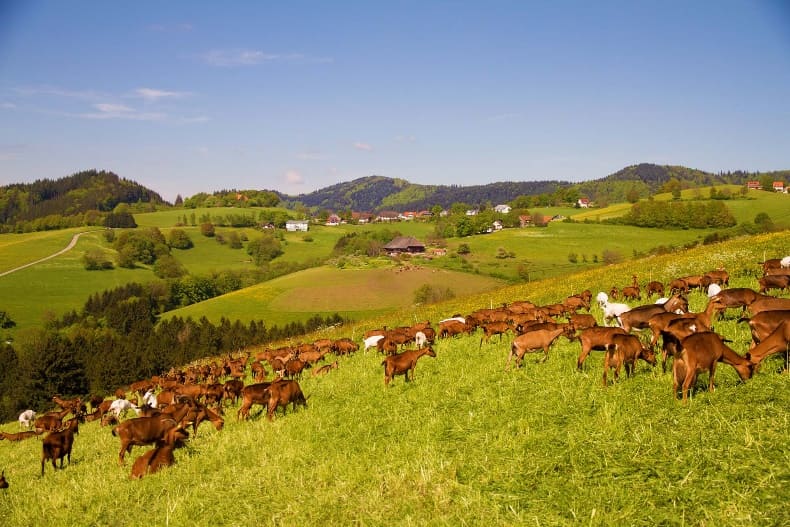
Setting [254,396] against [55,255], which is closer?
[254,396]

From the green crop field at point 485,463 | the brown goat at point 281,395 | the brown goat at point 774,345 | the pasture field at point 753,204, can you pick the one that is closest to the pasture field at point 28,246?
the brown goat at point 281,395

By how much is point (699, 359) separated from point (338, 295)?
104 metres

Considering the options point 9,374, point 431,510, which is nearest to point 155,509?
point 431,510

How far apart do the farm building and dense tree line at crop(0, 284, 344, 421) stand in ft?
Answer: 220

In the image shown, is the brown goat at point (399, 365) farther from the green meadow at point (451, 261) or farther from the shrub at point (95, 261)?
the shrub at point (95, 261)

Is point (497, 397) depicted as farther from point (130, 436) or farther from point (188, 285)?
point (188, 285)

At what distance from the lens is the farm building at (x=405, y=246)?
534 ft

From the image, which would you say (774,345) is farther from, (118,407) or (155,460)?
(118,407)

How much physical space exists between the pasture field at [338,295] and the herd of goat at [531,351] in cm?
7150

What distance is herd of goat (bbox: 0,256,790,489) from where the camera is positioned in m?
9.79

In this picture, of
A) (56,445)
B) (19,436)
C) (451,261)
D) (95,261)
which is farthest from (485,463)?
(95,261)

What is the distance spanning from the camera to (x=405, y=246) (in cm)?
16500

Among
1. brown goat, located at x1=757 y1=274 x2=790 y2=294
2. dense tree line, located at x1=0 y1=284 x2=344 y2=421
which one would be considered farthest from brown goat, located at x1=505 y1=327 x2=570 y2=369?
dense tree line, located at x1=0 y1=284 x2=344 y2=421

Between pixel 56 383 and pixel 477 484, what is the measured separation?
79708mm
